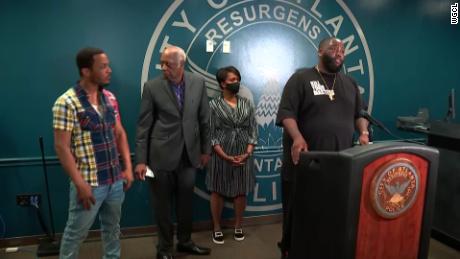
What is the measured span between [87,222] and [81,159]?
1.13ft

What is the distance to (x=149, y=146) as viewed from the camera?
2.59 meters

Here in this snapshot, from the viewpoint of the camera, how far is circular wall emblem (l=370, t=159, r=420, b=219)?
1492mm

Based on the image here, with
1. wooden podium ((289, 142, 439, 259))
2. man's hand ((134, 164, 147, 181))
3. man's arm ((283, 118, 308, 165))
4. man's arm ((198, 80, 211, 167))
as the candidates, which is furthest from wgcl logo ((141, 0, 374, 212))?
wooden podium ((289, 142, 439, 259))

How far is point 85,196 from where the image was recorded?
1.92 metres

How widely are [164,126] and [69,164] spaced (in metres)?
0.77

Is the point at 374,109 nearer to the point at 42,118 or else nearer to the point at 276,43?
the point at 276,43

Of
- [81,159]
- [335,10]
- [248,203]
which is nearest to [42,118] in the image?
[81,159]

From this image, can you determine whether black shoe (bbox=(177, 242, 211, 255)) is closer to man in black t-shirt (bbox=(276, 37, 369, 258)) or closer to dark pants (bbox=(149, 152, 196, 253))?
dark pants (bbox=(149, 152, 196, 253))

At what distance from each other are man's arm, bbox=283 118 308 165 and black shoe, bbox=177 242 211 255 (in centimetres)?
116

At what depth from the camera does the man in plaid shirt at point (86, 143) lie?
6.19ft

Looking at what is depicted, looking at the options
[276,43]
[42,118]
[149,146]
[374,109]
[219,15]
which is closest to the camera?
[149,146]

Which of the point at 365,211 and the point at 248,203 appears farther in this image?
the point at 248,203

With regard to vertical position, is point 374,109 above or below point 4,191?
above

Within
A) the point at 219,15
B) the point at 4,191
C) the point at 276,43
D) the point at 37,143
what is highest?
the point at 219,15
